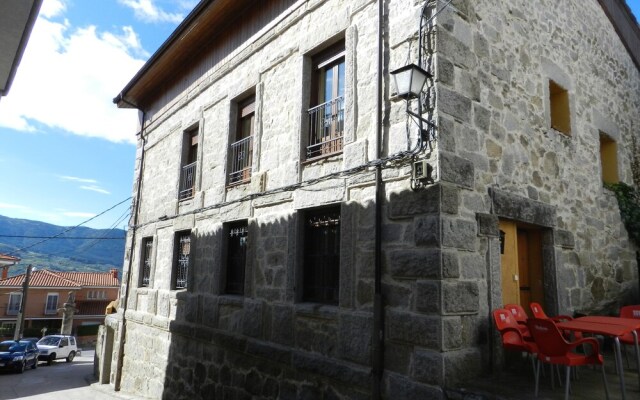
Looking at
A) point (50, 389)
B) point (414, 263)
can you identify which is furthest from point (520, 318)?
point (50, 389)

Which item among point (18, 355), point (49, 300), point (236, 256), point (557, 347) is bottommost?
point (18, 355)

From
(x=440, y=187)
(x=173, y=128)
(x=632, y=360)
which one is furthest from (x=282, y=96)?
(x=632, y=360)

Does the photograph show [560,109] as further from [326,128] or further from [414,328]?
[414,328]

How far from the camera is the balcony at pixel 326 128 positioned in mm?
4859

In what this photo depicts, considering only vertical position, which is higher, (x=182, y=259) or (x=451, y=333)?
(x=182, y=259)

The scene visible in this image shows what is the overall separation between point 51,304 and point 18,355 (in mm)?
19943

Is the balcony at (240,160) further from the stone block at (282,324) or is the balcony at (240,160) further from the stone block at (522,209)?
the stone block at (522,209)

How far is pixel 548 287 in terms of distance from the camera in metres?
4.82

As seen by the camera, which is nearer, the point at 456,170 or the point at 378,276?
the point at 456,170

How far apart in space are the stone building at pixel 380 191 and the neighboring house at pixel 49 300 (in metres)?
31.2

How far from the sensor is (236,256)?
6.29 metres

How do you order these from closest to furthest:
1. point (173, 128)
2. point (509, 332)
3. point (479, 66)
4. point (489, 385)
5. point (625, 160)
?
point (489, 385) < point (509, 332) < point (479, 66) < point (625, 160) < point (173, 128)

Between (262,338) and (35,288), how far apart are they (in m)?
35.5

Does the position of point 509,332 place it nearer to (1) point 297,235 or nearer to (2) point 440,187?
(2) point 440,187
